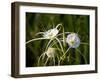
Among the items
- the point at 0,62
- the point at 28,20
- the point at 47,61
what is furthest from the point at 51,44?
the point at 0,62

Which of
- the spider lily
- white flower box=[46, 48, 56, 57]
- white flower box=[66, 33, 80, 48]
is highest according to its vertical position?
the spider lily

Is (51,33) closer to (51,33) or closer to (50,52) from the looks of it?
Answer: (51,33)

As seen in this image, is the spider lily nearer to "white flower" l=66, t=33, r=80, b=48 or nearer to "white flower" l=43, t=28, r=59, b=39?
"white flower" l=43, t=28, r=59, b=39

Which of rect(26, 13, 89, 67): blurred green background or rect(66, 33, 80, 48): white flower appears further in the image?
rect(66, 33, 80, 48): white flower

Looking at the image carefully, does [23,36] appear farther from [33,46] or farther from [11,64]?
[11,64]

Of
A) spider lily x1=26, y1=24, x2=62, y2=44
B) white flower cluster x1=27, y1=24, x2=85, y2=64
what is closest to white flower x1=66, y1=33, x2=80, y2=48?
white flower cluster x1=27, y1=24, x2=85, y2=64

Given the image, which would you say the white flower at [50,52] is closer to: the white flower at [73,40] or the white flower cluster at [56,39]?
the white flower cluster at [56,39]

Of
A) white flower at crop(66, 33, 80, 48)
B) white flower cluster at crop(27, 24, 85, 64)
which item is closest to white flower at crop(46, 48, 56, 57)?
white flower cluster at crop(27, 24, 85, 64)

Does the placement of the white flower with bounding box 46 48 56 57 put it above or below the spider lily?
below
